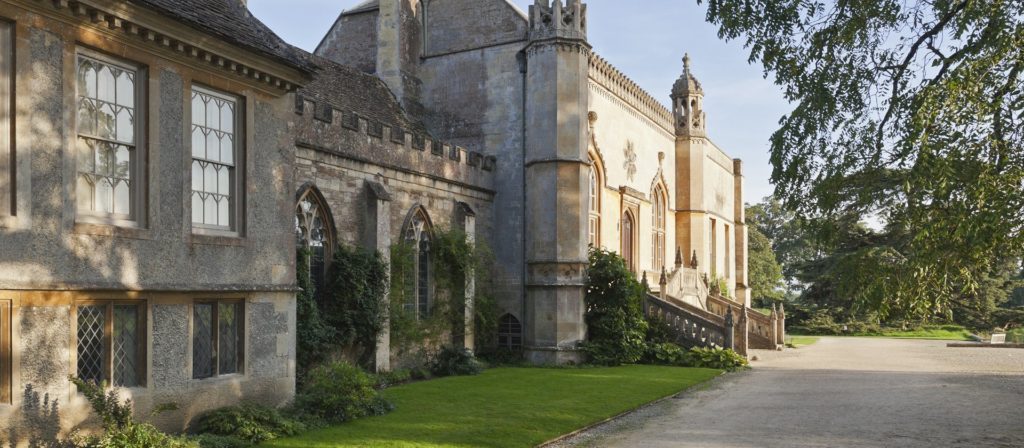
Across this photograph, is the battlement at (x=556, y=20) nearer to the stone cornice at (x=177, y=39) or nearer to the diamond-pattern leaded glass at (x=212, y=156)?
the stone cornice at (x=177, y=39)

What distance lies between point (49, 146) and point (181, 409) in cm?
337

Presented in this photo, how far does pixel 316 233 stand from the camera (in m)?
16.1

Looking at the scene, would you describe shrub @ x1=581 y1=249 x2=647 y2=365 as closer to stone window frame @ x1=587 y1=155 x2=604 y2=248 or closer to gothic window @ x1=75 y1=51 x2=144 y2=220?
stone window frame @ x1=587 y1=155 x2=604 y2=248

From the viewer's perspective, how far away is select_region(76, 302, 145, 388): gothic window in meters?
8.80

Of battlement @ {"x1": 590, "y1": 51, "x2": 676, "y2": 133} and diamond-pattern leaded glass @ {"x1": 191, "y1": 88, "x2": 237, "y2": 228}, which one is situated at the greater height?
battlement @ {"x1": 590, "y1": 51, "x2": 676, "y2": 133}

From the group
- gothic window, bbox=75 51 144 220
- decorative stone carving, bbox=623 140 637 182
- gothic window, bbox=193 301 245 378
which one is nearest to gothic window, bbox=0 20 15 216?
gothic window, bbox=75 51 144 220

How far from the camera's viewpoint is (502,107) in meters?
23.0

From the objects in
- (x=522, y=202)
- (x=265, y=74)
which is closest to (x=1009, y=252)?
(x=265, y=74)

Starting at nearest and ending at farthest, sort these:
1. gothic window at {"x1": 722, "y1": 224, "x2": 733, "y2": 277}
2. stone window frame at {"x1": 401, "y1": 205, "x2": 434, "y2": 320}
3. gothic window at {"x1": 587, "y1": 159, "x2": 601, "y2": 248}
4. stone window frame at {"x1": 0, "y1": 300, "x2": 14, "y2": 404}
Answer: stone window frame at {"x1": 0, "y1": 300, "x2": 14, "y2": 404} < stone window frame at {"x1": 401, "y1": 205, "x2": 434, "y2": 320} < gothic window at {"x1": 587, "y1": 159, "x2": 601, "y2": 248} < gothic window at {"x1": 722, "y1": 224, "x2": 733, "y2": 277}

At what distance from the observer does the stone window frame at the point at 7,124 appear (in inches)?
313

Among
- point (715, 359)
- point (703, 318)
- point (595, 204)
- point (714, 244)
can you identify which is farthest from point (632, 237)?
point (714, 244)

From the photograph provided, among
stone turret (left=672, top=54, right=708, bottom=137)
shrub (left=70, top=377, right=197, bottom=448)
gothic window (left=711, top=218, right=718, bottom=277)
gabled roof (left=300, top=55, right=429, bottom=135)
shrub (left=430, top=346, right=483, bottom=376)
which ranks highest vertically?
stone turret (left=672, top=54, right=708, bottom=137)

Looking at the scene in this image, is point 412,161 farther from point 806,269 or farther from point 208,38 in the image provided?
point 806,269

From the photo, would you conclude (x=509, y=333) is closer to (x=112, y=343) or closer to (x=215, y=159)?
(x=215, y=159)
